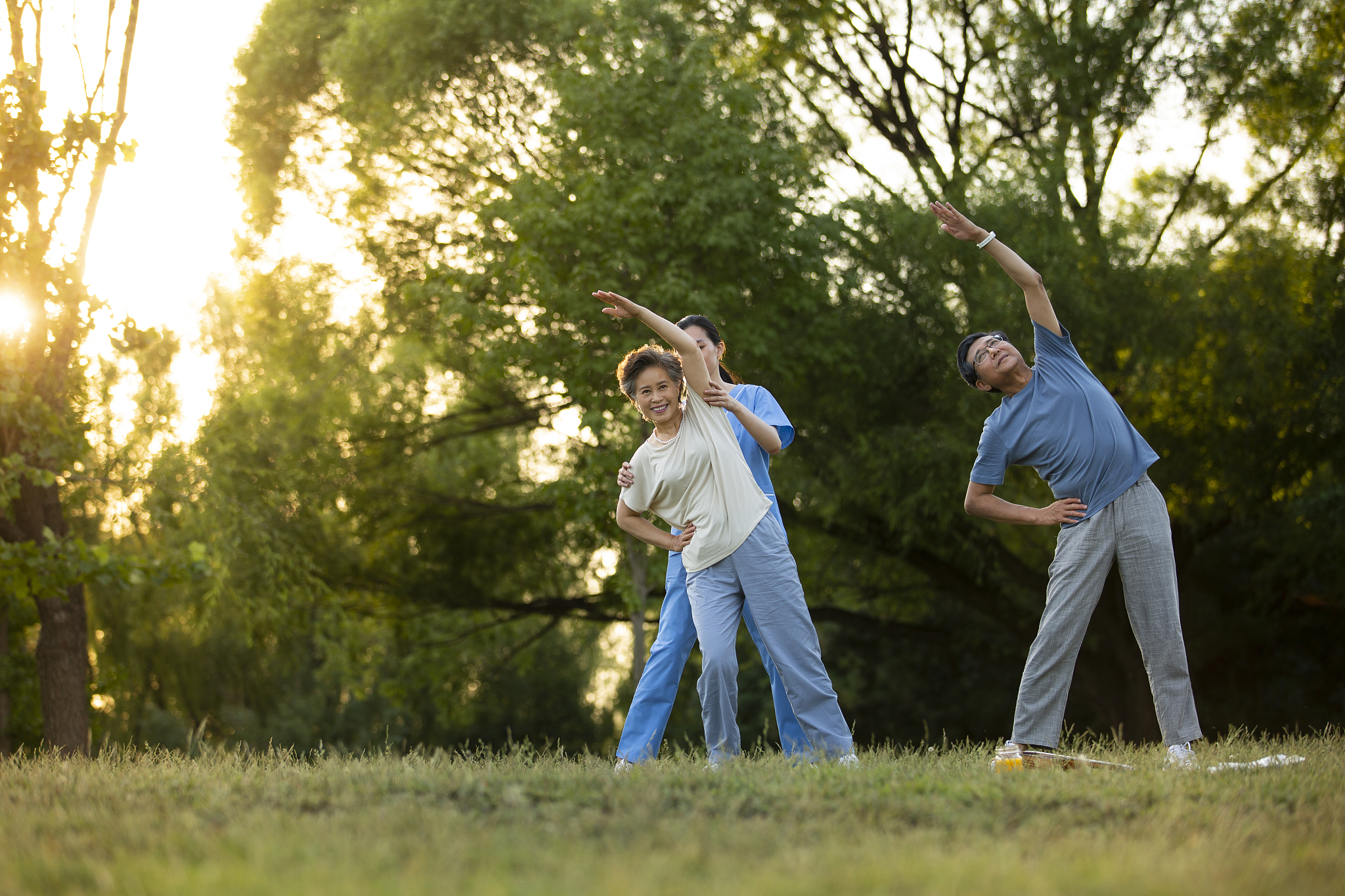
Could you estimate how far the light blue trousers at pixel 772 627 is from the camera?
16.0ft

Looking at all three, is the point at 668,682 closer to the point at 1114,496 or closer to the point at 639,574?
the point at 1114,496

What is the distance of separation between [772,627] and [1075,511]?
143 centimetres

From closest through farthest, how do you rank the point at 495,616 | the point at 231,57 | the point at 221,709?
the point at 231,57, the point at 495,616, the point at 221,709

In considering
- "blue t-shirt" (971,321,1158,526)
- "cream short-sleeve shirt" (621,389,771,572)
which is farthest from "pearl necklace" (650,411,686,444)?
"blue t-shirt" (971,321,1158,526)

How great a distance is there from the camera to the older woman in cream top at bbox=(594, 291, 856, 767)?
4.88 m

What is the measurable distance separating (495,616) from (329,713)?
13173 millimetres

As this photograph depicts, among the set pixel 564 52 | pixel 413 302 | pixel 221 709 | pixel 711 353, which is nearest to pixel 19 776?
pixel 711 353

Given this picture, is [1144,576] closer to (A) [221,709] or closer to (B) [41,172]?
(B) [41,172]

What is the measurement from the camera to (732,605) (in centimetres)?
499

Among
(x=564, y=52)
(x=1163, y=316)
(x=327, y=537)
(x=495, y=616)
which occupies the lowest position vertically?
(x=495, y=616)

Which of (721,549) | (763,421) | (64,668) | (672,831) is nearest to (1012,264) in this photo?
(763,421)

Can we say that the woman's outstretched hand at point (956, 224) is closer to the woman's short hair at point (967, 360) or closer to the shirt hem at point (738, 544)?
the woman's short hair at point (967, 360)

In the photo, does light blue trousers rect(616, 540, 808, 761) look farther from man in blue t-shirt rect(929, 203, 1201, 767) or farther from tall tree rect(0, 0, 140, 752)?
tall tree rect(0, 0, 140, 752)

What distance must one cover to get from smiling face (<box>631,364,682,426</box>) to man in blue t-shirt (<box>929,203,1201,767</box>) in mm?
1356
